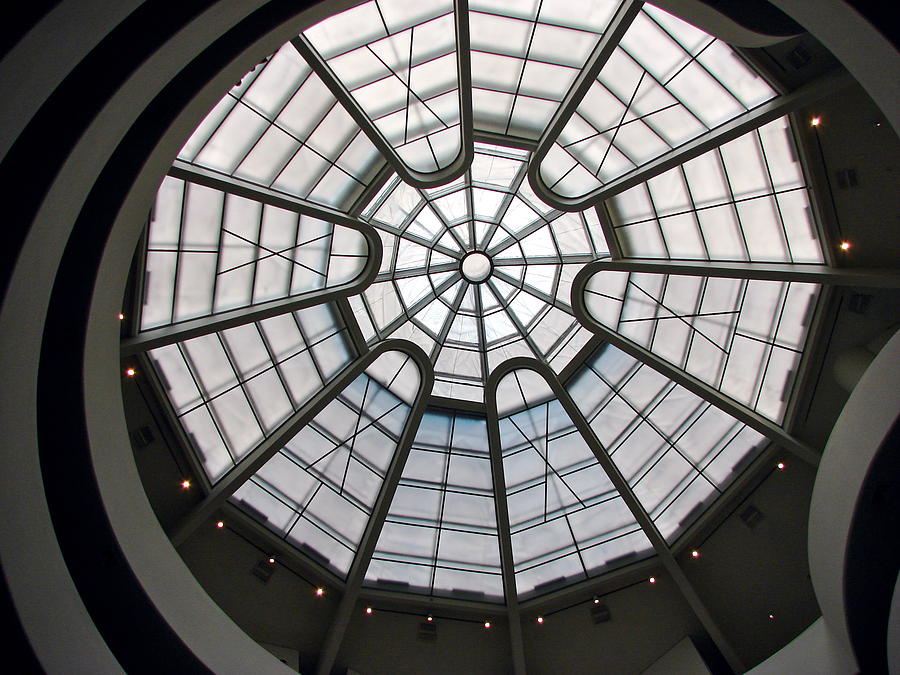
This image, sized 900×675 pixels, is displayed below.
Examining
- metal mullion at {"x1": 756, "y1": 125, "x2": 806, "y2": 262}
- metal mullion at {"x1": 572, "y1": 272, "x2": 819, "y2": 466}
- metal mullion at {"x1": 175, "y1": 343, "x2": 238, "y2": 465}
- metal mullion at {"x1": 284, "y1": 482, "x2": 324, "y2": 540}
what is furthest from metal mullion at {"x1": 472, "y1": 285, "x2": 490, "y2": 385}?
metal mullion at {"x1": 756, "y1": 125, "x2": 806, "y2": 262}

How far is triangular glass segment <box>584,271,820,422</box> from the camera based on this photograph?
1662 centimetres

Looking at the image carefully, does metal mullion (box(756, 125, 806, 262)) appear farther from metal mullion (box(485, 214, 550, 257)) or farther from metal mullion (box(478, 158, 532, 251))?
metal mullion (box(485, 214, 550, 257))

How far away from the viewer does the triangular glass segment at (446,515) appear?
20.3 meters

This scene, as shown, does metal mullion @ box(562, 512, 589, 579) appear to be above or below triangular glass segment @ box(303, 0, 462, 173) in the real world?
below

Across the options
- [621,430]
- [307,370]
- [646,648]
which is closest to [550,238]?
[621,430]

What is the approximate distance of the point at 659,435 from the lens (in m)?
19.8

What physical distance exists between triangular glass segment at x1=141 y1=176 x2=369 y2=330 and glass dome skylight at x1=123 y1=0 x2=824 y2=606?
65mm

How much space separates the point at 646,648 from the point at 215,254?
59.3 feet

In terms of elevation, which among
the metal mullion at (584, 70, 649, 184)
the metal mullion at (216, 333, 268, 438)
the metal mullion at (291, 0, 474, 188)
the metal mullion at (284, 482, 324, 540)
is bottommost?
the metal mullion at (284, 482, 324, 540)

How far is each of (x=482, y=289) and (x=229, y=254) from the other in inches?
340

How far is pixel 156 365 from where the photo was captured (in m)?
15.5

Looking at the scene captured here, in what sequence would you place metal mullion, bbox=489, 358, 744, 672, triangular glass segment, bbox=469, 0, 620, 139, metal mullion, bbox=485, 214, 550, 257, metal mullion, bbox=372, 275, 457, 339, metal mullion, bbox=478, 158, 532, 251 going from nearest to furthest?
triangular glass segment, bbox=469, 0, 620, 139, metal mullion, bbox=489, 358, 744, 672, metal mullion, bbox=478, 158, 532, 251, metal mullion, bbox=485, 214, 550, 257, metal mullion, bbox=372, 275, 457, 339

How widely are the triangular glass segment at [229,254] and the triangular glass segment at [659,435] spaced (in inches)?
370

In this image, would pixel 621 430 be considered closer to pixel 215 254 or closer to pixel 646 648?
pixel 646 648
